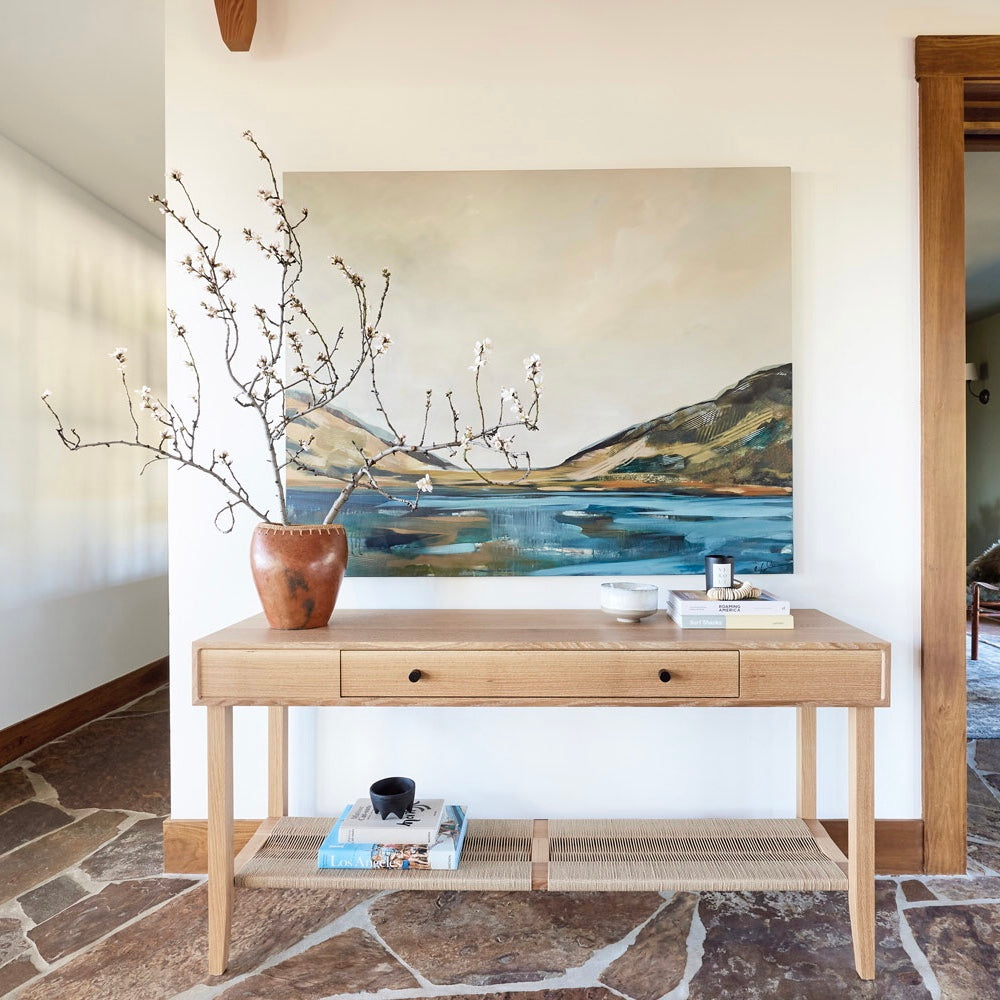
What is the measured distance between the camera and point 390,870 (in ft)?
5.45

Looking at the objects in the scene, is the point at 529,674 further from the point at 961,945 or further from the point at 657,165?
the point at 657,165

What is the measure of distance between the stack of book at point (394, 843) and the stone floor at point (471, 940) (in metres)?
0.21

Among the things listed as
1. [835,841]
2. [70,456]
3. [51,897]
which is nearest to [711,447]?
[835,841]

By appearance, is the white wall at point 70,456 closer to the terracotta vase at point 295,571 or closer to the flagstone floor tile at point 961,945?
the terracotta vase at point 295,571

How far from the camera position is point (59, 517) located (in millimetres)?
3213

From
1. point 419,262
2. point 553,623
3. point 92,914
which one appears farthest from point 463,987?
point 419,262

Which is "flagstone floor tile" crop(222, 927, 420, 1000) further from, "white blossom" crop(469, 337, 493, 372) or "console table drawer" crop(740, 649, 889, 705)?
"white blossom" crop(469, 337, 493, 372)

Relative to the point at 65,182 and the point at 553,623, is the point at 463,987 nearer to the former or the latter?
the point at 553,623

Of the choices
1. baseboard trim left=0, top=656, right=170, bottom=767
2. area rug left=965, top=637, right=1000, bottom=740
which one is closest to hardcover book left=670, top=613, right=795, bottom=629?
area rug left=965, top=637, right=1000, bottom=740

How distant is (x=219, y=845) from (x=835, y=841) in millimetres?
1683

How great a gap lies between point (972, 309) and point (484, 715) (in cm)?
633

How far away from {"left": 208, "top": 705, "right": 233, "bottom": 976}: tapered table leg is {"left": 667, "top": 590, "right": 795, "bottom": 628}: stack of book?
1.13 m

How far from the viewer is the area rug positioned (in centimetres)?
313

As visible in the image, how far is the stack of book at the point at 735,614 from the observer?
168cm
